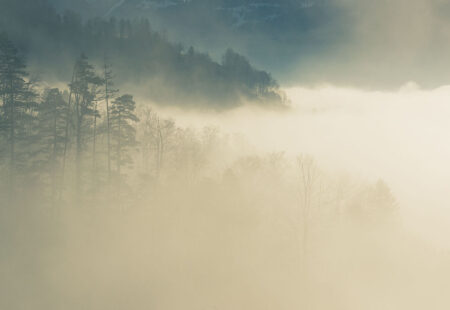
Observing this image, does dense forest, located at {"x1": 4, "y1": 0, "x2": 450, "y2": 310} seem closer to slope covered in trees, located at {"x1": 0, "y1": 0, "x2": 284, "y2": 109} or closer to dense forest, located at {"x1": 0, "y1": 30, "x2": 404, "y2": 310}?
dense forest, located at {"x1": 0, "y1": 30, "x2": 404, "y2": 310}

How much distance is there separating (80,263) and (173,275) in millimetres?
7961

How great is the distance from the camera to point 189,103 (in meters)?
116

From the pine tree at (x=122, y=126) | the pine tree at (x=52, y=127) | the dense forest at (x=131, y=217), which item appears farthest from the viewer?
the pine tree at (x=122, y=126)

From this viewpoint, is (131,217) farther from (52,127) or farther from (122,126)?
(52,127)

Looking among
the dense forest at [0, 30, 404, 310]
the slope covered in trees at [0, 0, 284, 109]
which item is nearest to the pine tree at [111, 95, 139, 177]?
the dense forest at [0, 30, 404, 310]

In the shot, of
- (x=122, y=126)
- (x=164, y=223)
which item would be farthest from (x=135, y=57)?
(x=122, y=126)

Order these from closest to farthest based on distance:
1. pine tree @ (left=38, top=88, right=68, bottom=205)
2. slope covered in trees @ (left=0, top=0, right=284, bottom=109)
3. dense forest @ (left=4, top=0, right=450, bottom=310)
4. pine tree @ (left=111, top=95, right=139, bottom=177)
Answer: dense forest @ (left=4, top=0, right=450, bottom=310) → pine tree @ (left=38, top=88, right=68, bottom=205) → pine tree @ (left=111, top=95, right=139, bottom=177) → slope covered in trees @ (left=0, top=0, right=284, bottom=109)

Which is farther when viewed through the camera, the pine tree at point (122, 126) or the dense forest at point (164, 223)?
the pine tree at point (122, 126)

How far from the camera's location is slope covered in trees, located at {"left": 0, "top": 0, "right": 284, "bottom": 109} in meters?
88.1

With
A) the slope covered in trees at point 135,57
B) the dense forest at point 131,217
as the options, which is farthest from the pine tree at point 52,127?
the slope covered in trees at point 135,57

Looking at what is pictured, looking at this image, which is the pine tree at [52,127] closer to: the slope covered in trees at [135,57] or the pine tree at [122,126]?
the pine tree at [122,126]

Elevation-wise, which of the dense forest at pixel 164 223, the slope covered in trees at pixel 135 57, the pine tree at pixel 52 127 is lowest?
the dense forest at pixel 164 223

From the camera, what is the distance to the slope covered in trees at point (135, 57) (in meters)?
88.1

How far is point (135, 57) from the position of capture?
10756 cm
